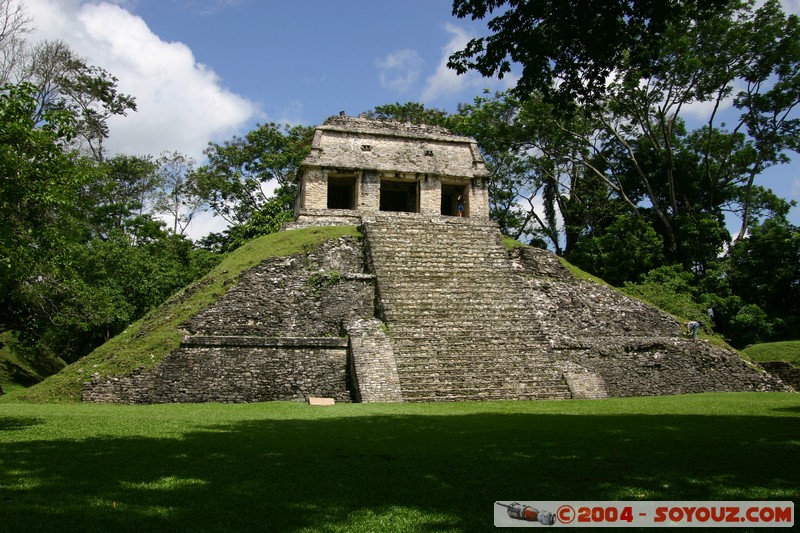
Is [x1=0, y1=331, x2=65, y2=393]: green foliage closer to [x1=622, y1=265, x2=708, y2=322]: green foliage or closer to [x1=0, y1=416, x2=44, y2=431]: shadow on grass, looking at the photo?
[x1=0, y1=416, x2=44, y2=431]: shadow on grass

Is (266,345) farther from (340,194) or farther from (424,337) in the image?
(340,194)

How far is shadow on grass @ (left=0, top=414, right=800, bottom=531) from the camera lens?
3.77 meters

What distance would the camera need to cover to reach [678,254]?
1062 inches

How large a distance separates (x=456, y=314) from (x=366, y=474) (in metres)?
9.15

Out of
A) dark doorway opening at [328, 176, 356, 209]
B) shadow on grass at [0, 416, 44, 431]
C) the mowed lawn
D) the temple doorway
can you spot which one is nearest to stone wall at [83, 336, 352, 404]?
the mowed lawn

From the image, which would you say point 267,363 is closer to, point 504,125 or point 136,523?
point 136,523

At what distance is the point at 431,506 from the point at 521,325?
33.5ft

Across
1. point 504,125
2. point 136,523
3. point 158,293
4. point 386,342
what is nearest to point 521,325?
point 386,342

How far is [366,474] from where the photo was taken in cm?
501

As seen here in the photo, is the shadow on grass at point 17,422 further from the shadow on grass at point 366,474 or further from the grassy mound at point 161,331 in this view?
the grassy mound at point 161,331

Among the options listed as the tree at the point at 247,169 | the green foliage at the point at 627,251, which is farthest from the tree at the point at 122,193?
the green foliage at the point at 627,251

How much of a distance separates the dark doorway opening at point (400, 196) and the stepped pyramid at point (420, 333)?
232 cm

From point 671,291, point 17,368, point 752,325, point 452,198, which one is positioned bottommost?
point 17,368

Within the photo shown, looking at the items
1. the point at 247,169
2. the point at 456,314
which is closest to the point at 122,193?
the point at 247,169
